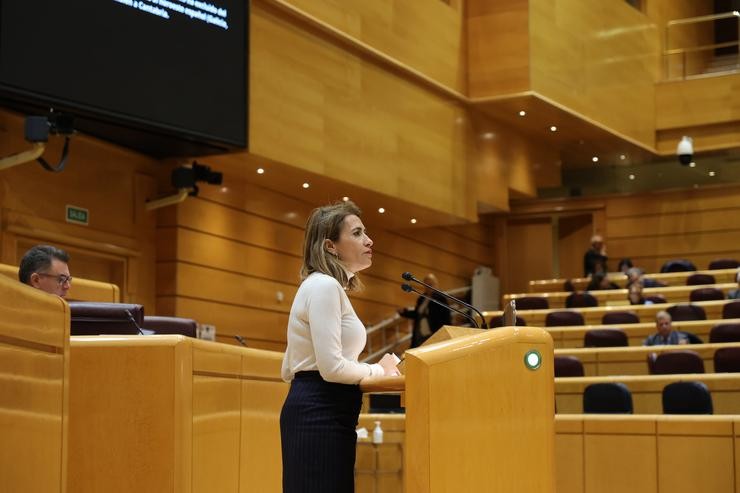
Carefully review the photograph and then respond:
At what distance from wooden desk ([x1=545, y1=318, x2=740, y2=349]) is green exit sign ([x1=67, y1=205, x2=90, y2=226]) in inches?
171

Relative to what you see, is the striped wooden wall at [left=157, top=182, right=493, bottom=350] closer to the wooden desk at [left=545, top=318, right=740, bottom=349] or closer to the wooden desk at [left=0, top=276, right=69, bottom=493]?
the wooden desk at [left=545, top=318, right=740, bottom=349]

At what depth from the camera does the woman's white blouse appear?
2.90 metres

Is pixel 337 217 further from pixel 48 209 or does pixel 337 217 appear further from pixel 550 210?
pixel 550 210

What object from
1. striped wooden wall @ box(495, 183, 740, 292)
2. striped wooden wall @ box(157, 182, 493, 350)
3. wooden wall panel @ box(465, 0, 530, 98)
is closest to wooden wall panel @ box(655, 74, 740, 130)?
striped wooden wall @ box(495, 183, 740, 292)

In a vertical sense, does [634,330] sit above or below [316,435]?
above

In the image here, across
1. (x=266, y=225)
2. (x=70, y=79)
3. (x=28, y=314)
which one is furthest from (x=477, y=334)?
(x=266, y=225)

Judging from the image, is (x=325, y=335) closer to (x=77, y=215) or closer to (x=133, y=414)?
(x=133, y=414)

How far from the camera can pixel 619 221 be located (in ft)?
53.2

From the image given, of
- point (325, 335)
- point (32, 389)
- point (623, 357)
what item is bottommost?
point (32, 389)

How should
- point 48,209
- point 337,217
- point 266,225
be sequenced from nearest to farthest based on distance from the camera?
point 337,217 → point 48,209 → point 266,225

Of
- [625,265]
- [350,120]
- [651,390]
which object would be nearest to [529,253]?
[625,265]

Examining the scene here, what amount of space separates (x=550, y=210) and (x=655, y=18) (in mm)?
3123

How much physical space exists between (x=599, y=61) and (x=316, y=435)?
12521 mm

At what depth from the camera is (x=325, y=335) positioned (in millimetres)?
2918
